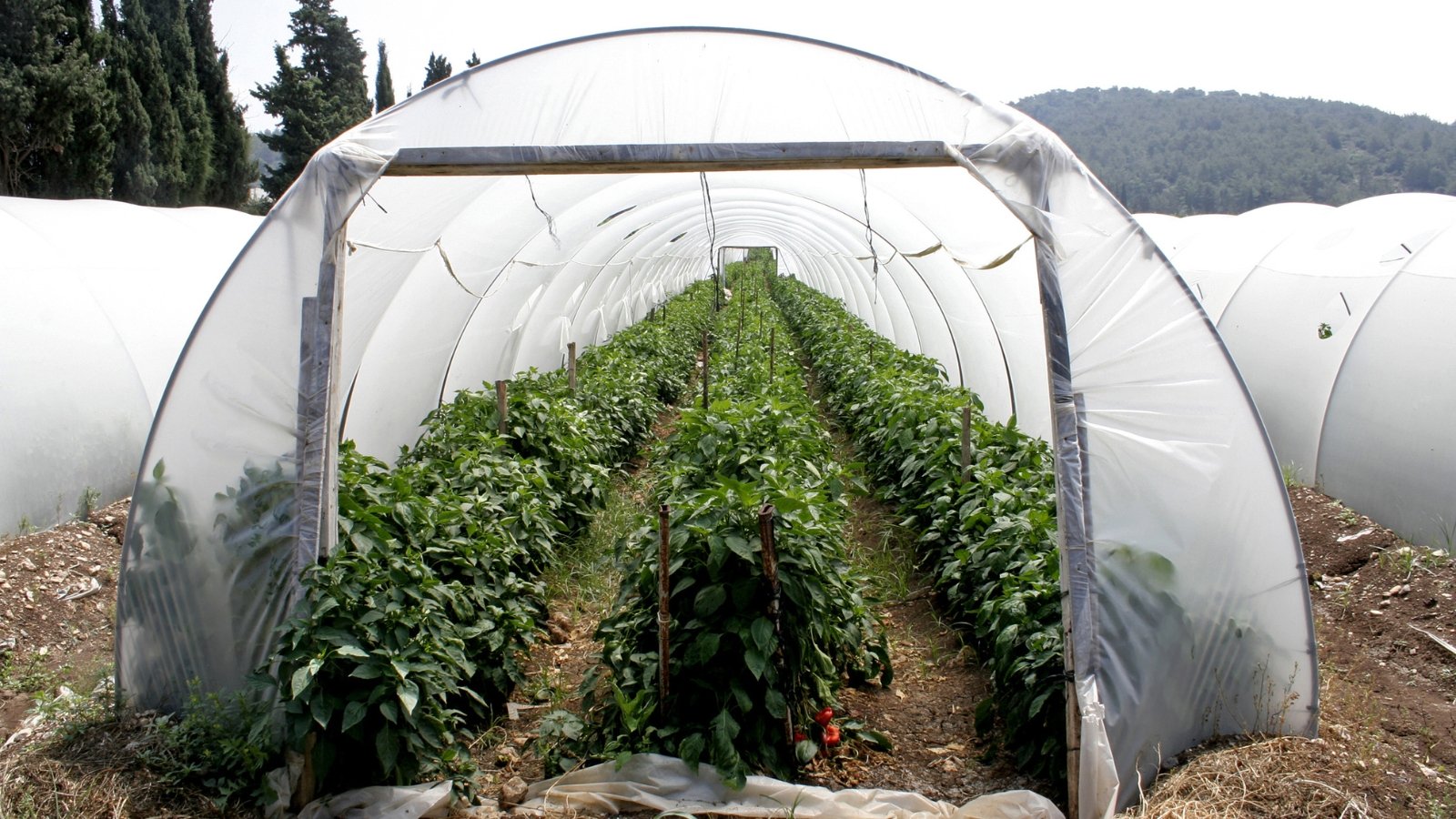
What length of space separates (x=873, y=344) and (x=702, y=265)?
2398cm

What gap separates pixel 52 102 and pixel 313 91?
1463 centimetres

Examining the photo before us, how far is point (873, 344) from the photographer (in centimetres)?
1191

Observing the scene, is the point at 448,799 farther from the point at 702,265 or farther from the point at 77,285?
the point at 702,265

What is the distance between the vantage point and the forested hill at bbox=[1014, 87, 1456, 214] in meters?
53.3

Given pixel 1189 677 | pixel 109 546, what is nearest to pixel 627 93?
pixel 1189 677

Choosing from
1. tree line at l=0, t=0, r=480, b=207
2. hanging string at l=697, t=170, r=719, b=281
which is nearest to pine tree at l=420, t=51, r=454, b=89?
tree line at l=0, t=0, r=480, b=207

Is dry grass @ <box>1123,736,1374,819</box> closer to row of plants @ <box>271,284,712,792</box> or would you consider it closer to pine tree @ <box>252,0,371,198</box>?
row of plants @ <box>271,284,712,792</box>

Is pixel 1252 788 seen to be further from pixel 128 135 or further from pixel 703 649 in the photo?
pixel 128 135

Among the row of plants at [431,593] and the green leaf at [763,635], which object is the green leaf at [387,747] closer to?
the row of plants at [431,593]

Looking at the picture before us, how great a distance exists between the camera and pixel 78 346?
7.15 m

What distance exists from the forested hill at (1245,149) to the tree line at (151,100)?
3542cm

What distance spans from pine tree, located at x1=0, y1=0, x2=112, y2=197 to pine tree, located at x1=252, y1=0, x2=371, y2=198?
10820mm

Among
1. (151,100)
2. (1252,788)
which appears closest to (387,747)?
(1252,788)

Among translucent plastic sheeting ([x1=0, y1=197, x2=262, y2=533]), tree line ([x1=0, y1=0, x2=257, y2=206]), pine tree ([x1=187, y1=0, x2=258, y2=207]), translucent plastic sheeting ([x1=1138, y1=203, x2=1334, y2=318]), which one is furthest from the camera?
pine tree ([x1=187, y1=0, x2=258, y2=207])
